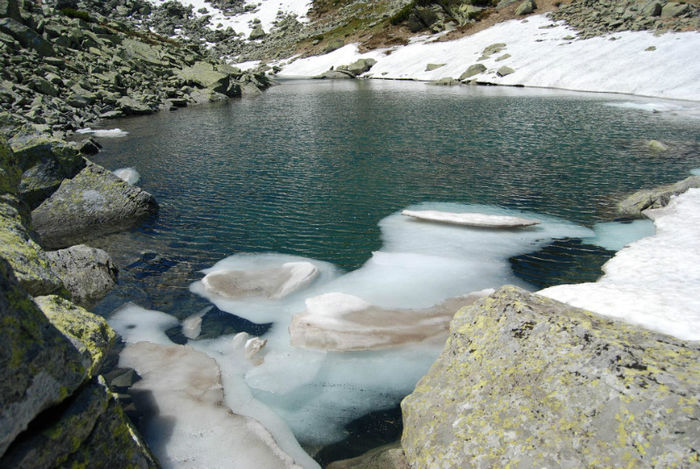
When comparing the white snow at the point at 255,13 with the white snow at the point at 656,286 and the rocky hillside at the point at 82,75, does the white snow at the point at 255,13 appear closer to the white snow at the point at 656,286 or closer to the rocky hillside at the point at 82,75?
the rocky hillside at the point at 82,75

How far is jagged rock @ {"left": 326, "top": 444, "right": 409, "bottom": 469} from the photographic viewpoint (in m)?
6.33

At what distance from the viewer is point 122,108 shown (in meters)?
44.8

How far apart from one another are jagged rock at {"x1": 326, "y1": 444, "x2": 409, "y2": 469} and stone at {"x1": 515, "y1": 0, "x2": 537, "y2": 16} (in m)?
89.2

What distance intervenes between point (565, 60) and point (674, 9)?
14.3 metres

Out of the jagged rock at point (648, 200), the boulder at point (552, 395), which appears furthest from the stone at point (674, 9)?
the boulder at point (552, 395)

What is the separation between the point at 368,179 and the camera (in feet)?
72.5

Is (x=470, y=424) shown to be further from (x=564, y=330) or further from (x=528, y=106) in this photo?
(x=528, y=106)

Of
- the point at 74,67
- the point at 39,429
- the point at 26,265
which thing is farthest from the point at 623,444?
the point at 74,67

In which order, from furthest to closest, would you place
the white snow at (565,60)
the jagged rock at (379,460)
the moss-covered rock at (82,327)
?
the white snow at (565,60)
the jagged rock at (379,460)
the moss-covered rock at (82,327)

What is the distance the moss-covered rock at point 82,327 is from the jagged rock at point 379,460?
3.84 m

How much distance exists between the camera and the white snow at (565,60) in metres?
44.2

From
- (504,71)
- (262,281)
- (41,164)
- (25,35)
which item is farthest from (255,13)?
(262,281)

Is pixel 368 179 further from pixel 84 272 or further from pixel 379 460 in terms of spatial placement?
pixel 379 460

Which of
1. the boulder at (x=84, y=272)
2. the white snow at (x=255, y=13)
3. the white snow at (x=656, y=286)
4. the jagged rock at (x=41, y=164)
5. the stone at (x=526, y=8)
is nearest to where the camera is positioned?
the white snow at (x=656, y=286)
